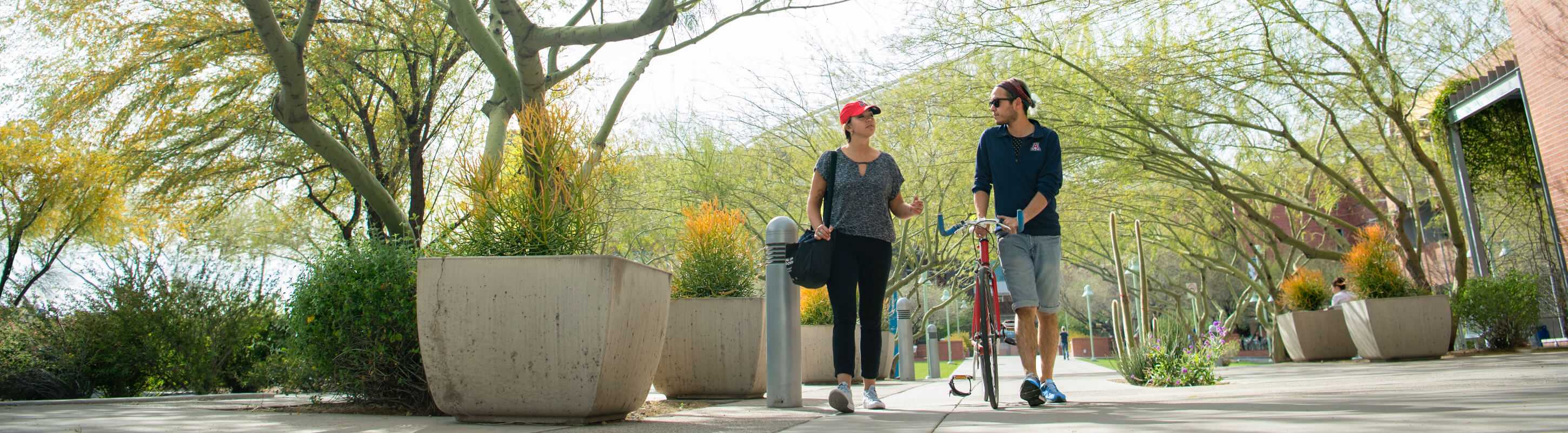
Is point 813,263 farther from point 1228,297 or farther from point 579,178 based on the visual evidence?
point 1228,297

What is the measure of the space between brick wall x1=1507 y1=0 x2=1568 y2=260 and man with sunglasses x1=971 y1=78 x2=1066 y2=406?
1121 cm

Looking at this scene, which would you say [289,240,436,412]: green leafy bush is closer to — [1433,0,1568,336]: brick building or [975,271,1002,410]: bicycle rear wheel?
[975,271,1002,410]: bicycle rear wheel

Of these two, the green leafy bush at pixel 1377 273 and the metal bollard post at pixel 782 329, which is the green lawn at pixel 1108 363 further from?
the metal bollard post at pixel 782 329

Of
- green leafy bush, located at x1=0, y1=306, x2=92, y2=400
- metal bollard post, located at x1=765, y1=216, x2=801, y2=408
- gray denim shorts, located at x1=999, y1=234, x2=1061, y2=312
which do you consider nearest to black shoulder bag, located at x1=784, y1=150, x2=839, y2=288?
metal bollard post, located at x1=765, y1=216, x2=801, y2=408

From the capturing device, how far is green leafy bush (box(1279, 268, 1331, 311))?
1458 centimetres

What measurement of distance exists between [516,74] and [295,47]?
1374mm

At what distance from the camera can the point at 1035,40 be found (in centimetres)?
1204

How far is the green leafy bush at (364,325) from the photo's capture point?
15.0 ft

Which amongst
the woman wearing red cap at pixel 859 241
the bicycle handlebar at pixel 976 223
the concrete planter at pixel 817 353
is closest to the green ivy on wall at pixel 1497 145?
the concrete planter at pixel 817 353

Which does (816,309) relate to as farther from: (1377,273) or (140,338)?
(1377,273)

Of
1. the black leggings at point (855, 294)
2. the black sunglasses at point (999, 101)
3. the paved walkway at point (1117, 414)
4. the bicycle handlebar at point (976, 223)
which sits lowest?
the paved walkway at point (1117, 414)

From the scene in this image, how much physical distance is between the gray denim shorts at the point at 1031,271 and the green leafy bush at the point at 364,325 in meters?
2.98

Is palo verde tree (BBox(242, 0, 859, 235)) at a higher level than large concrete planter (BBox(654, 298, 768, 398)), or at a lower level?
higher

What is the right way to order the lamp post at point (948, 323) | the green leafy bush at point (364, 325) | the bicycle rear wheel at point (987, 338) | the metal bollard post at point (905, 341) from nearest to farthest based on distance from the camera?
1. the green leafy bush at point (364, 325)
2. the bicycle rear wheel at point (987, 338)
3. the metal bollard post at point (905, 341)
4. the lamp post at point (948, 323)
